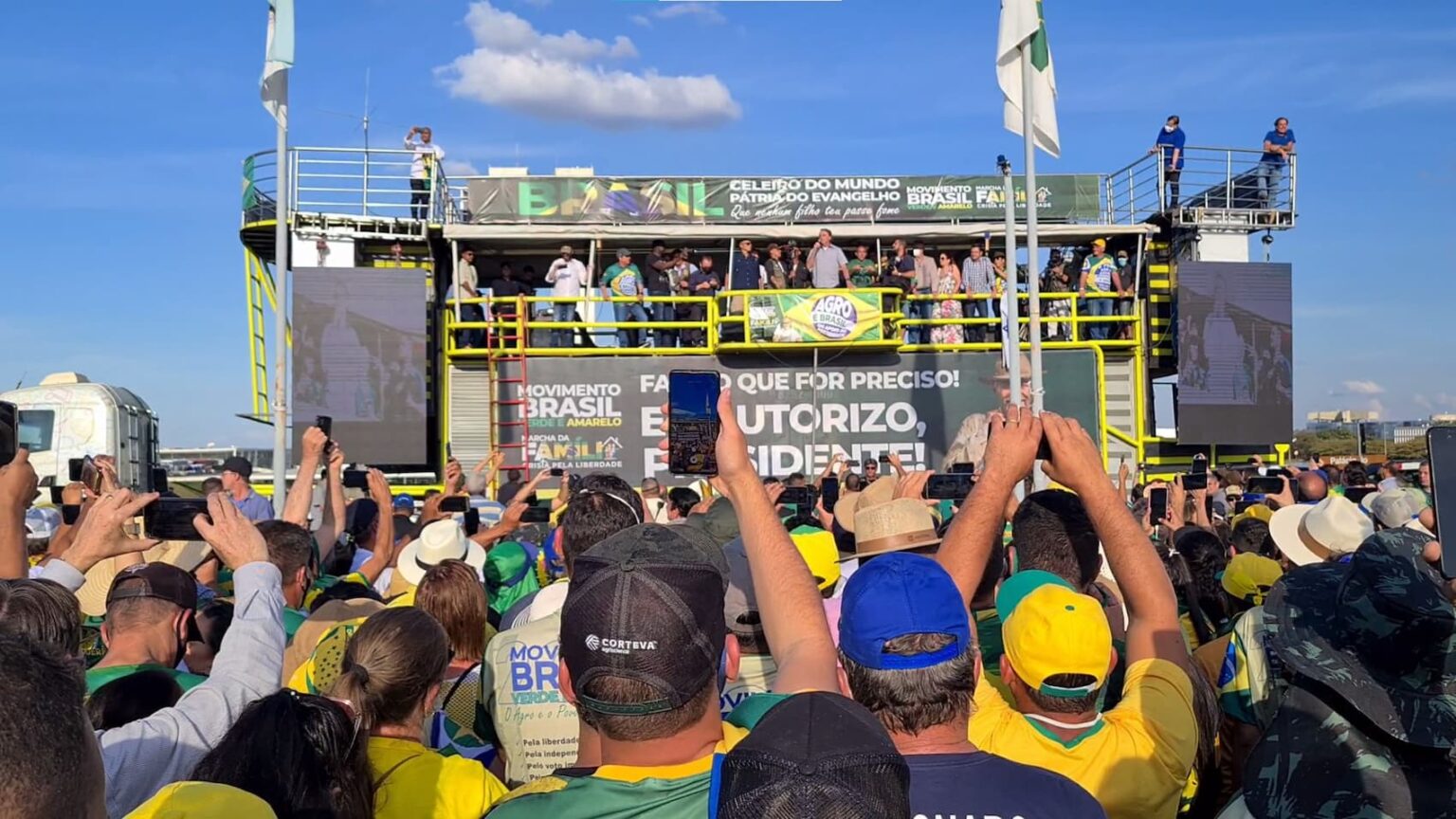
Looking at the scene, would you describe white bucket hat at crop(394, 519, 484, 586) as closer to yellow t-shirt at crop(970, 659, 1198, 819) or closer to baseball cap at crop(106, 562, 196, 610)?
baseball cap at crop(106, 562, 196, 610)

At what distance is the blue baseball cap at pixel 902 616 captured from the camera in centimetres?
243

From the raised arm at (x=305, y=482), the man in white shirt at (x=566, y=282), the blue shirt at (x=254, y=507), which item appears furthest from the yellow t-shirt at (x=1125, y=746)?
the man in white shirt at (x=566, y=282)

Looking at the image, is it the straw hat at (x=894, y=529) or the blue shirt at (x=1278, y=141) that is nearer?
the straw hat at (x=894, y=529)

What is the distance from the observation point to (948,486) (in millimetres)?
6113

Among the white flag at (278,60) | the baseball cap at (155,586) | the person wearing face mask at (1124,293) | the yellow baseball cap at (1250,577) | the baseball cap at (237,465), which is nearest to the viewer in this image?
the baseball cap at (155,586)

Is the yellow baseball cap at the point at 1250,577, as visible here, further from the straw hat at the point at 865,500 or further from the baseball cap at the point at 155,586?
the baseball cap at the point at 155,586

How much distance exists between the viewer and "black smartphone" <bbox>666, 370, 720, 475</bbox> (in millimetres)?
4297

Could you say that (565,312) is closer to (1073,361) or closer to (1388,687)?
(1073,361)

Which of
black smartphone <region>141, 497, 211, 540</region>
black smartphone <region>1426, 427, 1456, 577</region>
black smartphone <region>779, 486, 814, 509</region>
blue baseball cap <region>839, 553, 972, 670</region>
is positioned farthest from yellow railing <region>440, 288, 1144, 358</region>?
black smartphone <region>1426, 427, 1456, 577</region>

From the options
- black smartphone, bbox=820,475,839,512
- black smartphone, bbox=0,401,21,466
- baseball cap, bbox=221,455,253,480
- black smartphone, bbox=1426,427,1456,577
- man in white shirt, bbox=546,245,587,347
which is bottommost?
black smartphone, bbox=820,475,839,512

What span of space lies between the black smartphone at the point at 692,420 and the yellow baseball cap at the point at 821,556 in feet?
1.47

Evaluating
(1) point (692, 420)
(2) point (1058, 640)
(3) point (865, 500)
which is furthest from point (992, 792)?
(3) point (865, 500)

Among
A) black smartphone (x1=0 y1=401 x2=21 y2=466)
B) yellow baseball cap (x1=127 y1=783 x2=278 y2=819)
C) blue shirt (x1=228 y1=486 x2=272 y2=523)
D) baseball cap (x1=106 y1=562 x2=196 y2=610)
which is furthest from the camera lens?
blue shirt (x1=228 y1=486 x2=272 y2=523)

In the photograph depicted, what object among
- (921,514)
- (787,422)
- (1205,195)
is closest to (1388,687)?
(921,514)
